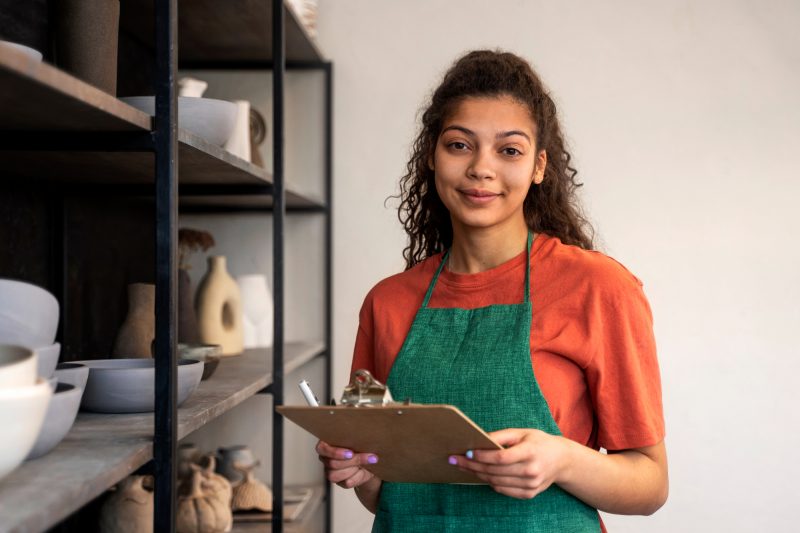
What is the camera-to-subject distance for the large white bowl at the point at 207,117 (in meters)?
1.61

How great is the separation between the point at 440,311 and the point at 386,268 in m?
1.56

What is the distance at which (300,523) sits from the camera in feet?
8.38

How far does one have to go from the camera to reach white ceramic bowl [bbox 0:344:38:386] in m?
0.82

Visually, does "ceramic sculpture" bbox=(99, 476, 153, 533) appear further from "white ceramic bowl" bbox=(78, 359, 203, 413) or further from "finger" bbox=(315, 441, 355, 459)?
"finger" bbox=(315, 441, 355, 459)

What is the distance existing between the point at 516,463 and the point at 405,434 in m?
0.17

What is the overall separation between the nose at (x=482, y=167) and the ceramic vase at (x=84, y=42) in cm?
61

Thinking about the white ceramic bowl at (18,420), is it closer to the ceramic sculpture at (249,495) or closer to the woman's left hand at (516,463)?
the woman's left hand at (516,463)

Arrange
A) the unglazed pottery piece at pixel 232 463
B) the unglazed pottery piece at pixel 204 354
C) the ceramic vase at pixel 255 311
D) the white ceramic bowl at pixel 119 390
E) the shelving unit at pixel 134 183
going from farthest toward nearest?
the ceramic vase at pixel 255 311, the unglazed pottery piece at pixel 232 463, the unglazed pottery piece at pixel 204 354, the white ceramic bowl at pixel 119 390, the shelving unit at pixel 134 183

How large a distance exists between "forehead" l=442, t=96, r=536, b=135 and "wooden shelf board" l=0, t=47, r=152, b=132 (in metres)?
0.55

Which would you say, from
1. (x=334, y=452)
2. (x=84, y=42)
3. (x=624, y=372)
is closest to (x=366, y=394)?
(x=334, y=452)

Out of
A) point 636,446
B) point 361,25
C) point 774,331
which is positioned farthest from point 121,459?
point 774,331

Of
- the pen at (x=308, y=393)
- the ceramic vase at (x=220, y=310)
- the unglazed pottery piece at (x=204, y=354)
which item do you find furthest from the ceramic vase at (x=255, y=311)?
the pen at (x=308, y=393)

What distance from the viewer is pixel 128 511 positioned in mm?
1717

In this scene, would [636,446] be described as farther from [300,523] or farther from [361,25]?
[361,25]
